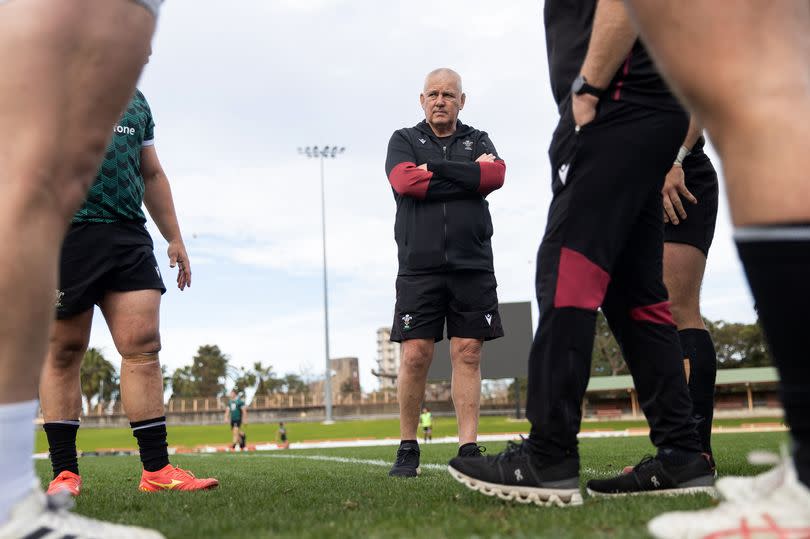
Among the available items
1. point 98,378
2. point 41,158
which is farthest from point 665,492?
point 98,378

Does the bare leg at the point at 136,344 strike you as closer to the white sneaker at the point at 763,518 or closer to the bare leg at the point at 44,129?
the bare leg at the point at 44,129

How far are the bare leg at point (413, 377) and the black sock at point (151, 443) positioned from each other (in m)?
1.65

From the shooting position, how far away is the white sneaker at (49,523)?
4.86ft

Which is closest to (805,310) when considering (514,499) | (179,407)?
(514,499)

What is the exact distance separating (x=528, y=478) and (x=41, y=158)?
71.2 inches

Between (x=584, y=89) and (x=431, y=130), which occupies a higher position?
(x=431, y=130)

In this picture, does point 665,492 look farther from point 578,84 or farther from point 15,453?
point 15,453

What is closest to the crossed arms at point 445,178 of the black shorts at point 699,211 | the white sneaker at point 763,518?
the black shorts at point 699,211

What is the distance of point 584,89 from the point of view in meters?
2.63

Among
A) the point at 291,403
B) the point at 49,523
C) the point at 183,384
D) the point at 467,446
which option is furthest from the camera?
the point at 183,384

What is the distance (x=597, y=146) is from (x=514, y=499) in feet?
4.14

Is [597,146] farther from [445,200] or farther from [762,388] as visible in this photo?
[762,388]

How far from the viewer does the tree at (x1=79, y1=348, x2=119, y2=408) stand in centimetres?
10081

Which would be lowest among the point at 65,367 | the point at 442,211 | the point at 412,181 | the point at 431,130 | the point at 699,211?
the point at 65,367
